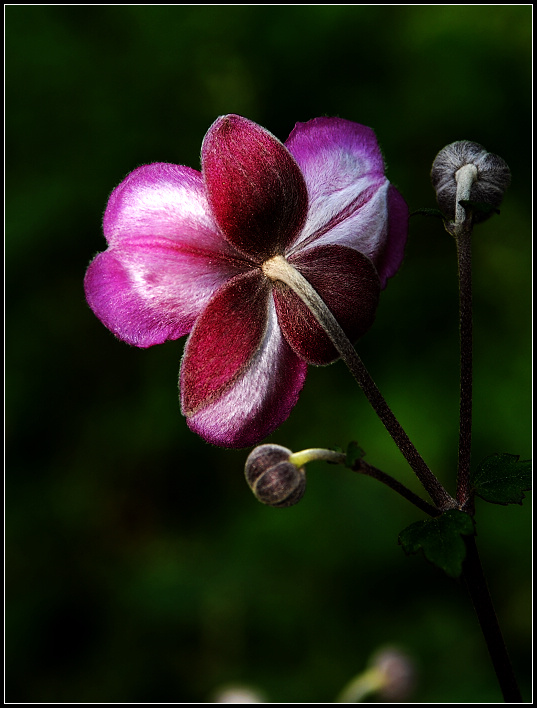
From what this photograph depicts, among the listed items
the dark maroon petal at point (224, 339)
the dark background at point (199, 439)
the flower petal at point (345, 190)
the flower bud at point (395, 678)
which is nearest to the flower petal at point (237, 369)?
the dark maroon petal at point (224, 339)

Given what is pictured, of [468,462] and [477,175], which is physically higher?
[477,175]

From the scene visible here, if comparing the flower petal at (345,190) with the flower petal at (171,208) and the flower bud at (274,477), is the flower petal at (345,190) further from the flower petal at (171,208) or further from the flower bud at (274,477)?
the flower bud at (274,477)

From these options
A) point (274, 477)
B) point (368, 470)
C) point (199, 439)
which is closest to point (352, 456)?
point (368, 470)

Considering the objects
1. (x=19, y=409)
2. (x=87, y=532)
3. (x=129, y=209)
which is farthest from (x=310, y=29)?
(x=129, y=209)

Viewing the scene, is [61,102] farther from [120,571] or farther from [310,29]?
[120,571]

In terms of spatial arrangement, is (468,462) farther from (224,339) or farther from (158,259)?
(158,259)

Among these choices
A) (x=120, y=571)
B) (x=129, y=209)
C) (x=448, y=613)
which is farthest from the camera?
(x=120, y=571)

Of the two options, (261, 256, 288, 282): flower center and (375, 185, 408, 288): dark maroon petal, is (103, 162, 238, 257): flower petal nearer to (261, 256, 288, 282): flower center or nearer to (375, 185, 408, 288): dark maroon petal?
(261, 256, 288, 282): flower center
